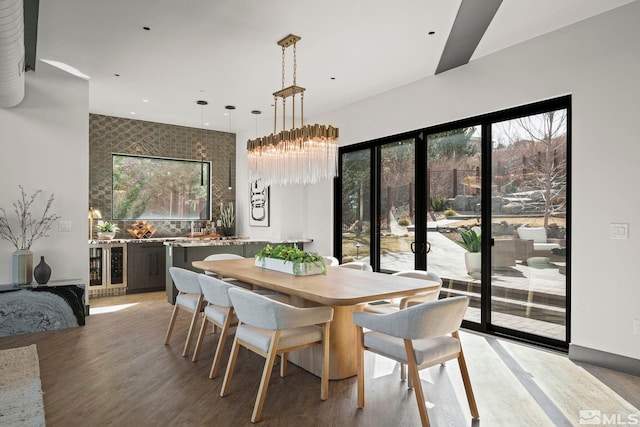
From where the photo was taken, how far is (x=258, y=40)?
3967 millimetres

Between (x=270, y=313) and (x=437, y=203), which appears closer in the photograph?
(x=270, y=313)

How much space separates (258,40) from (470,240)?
10.3ft

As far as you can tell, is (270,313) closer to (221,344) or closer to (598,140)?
(221,344)

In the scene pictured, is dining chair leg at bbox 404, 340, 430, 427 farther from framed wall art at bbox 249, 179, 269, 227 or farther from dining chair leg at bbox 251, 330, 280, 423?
framed wall art at bbox 249, 179, 269, 227

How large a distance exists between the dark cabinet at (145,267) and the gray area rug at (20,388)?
2.82 metres

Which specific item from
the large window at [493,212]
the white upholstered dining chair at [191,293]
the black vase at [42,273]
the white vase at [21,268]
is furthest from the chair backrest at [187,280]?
the large window at [493,212]

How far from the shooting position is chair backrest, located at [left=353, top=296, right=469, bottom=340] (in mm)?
2289

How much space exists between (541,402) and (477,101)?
9.91 ft

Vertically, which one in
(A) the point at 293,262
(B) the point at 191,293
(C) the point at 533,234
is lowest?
(B) the point at 191,293

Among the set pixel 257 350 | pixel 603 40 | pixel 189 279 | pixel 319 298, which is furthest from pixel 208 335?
pixel 603 40

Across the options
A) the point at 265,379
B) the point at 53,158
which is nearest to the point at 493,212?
the point at 265,379

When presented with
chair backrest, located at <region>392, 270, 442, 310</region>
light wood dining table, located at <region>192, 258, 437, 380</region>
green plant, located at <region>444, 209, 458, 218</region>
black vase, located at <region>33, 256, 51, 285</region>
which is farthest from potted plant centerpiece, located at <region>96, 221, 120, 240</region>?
chair backrest, located at <region>392, 270, 442, 310</region>

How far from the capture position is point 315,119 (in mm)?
6961

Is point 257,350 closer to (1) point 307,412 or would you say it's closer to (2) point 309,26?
(1) point 307,412
